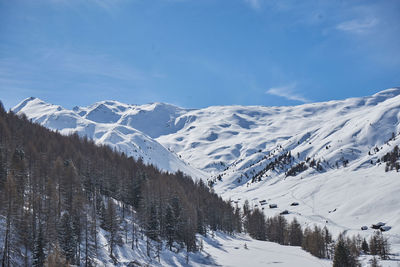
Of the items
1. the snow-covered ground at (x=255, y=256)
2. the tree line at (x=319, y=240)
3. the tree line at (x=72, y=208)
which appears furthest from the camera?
the snow-covered ground at (x=255, y=256)

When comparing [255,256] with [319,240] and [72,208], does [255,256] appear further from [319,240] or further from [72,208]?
[72,208]

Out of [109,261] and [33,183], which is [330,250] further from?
[33,183]

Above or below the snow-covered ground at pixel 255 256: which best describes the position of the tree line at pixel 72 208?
above

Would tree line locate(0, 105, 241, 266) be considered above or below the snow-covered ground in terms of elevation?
above

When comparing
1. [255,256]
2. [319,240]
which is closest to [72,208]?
[255,256]

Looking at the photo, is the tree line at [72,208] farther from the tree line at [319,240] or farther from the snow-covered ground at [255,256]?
the tree line at [319,240]

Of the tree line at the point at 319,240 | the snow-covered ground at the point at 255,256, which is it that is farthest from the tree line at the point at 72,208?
the tree line at the point at 319,240

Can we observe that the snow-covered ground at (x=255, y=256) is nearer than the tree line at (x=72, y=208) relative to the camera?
No

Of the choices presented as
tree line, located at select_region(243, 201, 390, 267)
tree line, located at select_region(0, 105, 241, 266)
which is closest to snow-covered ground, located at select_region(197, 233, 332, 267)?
tree line, located at select_region(243, 201, 390, 267)

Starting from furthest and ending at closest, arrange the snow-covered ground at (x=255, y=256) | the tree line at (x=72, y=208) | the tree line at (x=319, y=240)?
the snow-covered ground at (x=255, y=256) < the tree line at (x=319, y=240) < the tree line at (x=72, y=208)

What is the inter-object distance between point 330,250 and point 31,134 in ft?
396

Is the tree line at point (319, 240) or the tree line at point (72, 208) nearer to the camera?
the tree line at point (72, 208)

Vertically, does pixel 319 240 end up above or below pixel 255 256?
above

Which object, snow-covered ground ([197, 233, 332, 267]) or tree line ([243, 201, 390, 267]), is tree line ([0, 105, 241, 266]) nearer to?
snow-covered ground ([197, 233, 332, 267])
